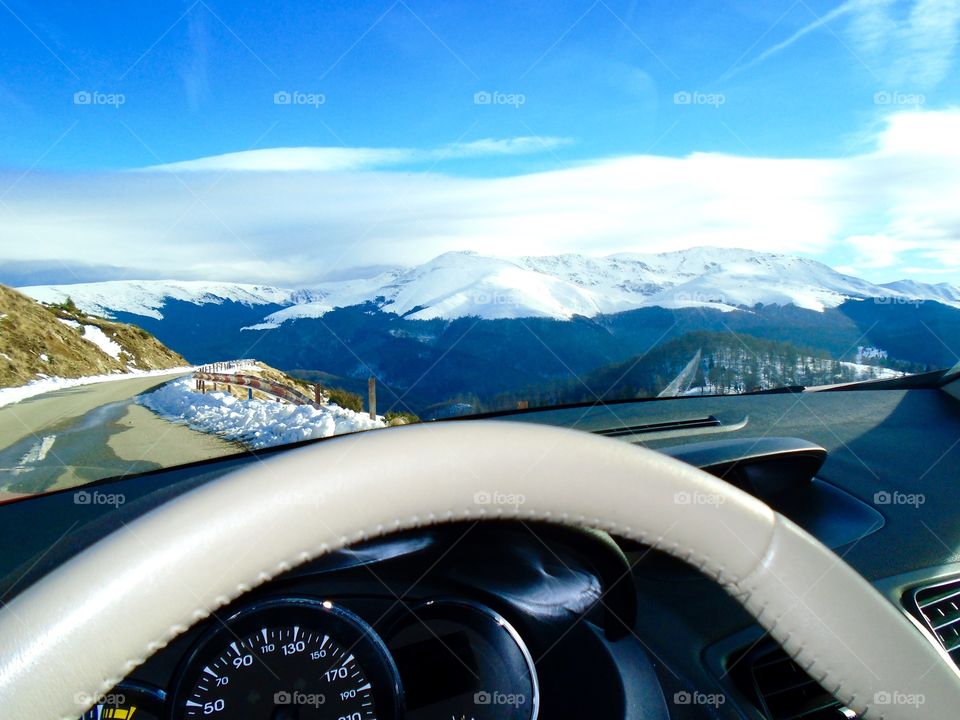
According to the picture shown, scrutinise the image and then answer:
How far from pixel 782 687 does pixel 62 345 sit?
7.18 ft

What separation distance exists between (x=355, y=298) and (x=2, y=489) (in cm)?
128

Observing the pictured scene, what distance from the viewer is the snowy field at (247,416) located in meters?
2.54

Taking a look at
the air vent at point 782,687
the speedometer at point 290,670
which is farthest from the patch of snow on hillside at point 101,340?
the air vent at point 782,687

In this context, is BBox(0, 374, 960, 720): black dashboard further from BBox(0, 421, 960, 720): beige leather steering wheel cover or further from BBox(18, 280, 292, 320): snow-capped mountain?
BBox(18, 280, 292, 320): snow-capped mountain

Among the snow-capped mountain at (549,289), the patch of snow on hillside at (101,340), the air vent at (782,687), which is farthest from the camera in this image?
the snow-capped mountain at (549,289)

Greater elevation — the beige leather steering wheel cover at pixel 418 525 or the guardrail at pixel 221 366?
the guardrail at pixel 221 366

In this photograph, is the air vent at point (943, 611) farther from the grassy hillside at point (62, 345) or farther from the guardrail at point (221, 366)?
the grassy hillside at point (62, 345)

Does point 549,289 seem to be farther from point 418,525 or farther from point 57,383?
point 418,525

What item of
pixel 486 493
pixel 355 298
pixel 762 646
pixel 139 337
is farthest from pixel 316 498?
pixel 355 298

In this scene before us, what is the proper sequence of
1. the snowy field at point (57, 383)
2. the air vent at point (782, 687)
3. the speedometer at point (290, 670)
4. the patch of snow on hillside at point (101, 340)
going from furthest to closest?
the patch of snow on hillside at point (101, 340) → the snowy field at point (57, 383) → the air vent at point (782, 687) → the speedometer at point (290, 670)

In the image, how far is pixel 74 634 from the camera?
96cm

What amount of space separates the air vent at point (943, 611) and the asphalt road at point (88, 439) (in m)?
2.13

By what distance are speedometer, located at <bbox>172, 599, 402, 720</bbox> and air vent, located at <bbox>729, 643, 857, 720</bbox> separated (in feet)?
2.77

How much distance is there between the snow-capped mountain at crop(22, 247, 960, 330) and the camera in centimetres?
276
